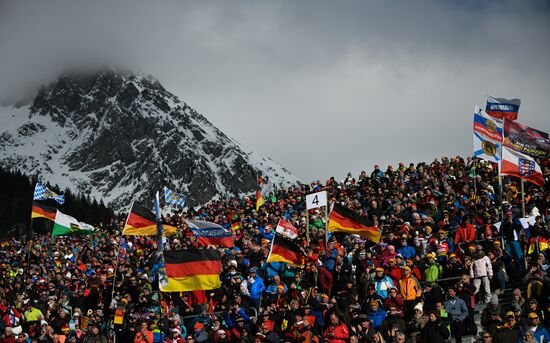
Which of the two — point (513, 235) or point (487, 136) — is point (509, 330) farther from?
point (487, 136)

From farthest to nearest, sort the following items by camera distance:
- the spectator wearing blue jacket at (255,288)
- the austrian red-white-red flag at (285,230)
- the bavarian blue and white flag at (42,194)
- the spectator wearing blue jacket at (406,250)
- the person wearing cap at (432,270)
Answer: the bavarian blue and white flag at (42,194) → the austrian red-white-red flag at (285,230) → the spectator wearing blue jacket at (406,250) → the spectator wearing blue jacket at (255,288) → the person wearing cap at (432,270)

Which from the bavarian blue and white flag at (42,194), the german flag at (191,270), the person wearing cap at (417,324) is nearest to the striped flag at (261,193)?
the bavarian blue and white flag at (42,194)

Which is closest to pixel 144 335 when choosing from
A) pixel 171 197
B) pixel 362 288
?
pixel 362 288

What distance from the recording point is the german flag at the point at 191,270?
2036 cm

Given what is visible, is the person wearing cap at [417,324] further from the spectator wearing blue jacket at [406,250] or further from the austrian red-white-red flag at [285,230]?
the austrian red-white-red flag at [285,230]

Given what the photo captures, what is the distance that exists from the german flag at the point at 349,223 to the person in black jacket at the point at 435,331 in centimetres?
690

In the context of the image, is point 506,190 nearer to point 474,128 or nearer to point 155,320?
point 474,128

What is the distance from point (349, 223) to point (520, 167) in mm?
5712

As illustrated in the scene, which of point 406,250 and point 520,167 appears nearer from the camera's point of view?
point 406,250

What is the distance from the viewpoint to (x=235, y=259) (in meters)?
25.5

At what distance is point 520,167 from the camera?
81.5ft

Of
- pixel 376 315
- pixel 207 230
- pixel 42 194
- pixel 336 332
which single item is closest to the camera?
pixel 336 332

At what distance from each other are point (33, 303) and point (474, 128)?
54.3ft

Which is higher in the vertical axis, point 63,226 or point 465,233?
point 63,226
